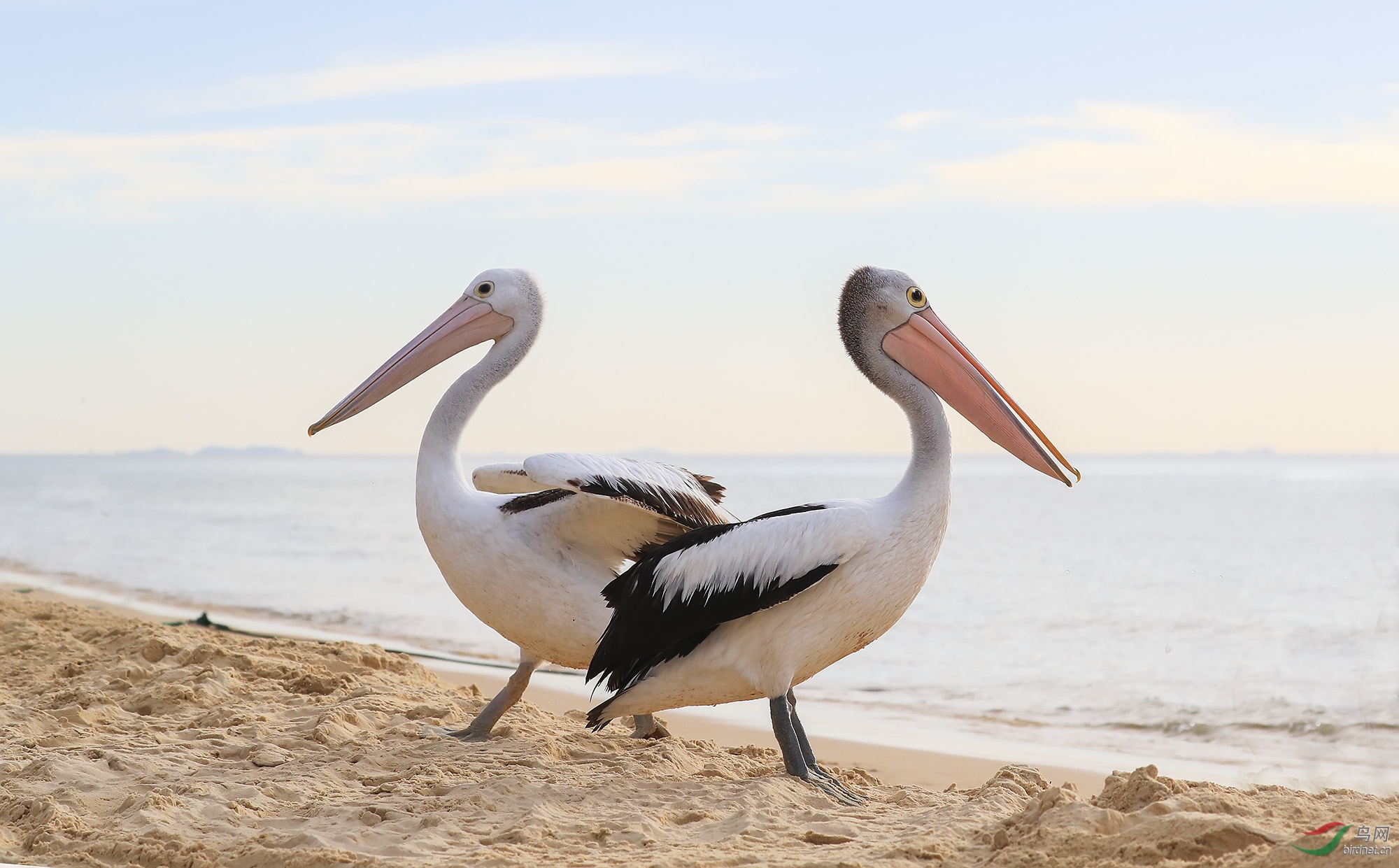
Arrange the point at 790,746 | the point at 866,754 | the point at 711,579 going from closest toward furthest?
1. the point at 711,579
2. the point at 790,746
3. the point at 866,754

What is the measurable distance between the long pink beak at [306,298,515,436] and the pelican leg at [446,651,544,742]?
57.8 inches

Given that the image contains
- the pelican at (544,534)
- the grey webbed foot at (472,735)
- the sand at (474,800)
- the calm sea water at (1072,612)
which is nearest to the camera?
the sand at (474,800)

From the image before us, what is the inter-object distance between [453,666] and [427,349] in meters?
3.89

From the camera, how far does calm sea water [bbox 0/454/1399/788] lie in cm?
744

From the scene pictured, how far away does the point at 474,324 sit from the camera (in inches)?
217

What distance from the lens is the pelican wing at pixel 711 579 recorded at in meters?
3.92

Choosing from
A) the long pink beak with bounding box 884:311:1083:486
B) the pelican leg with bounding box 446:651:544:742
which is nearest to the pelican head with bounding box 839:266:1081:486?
the long pink beak with bounding box 884:311:1083:486

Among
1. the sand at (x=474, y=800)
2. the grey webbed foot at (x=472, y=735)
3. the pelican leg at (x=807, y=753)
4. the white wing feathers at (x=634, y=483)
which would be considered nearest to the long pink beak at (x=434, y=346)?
the white wing feathers at (x=634, y=483)

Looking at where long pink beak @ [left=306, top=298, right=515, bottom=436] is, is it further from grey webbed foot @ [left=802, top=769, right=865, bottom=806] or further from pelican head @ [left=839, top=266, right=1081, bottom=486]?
grey webbed foot @ [left=802, top=769, right=865, bottom=806]

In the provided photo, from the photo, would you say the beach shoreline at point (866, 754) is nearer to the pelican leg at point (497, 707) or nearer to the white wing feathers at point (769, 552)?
the pelican leg at point (497, 707)

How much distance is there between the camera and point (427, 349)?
554 cm

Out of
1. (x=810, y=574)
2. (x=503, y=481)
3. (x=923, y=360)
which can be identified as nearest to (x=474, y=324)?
(x=503, y=481)

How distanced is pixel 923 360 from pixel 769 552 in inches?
38.8

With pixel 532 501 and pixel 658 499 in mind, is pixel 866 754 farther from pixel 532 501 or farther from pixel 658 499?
pixel 532 501
